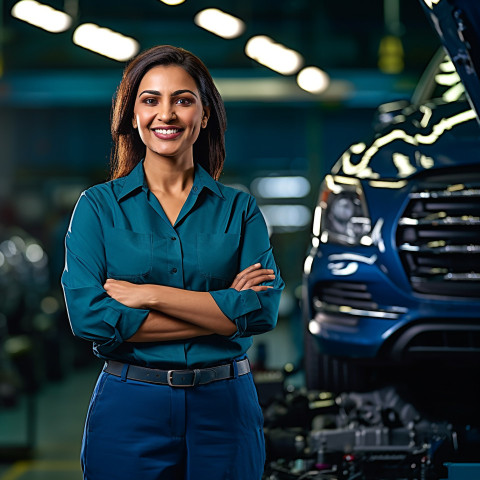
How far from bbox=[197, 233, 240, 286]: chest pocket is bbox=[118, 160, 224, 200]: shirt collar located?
0.37 ft

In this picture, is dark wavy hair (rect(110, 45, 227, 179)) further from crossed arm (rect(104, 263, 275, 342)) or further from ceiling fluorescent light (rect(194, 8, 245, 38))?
ceiling fluorescent light (rect(194, 8, 245, 38))

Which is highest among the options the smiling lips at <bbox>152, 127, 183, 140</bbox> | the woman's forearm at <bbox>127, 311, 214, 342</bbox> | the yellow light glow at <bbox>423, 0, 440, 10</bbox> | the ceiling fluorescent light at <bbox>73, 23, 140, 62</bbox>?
the ceiling fluorescent light at <bbox>73, 23, 140, 62</bbox>

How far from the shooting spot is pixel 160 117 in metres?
1.87

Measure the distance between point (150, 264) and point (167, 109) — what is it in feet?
1.17

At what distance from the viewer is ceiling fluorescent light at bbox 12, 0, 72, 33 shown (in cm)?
673

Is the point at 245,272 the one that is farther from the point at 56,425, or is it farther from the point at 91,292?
the point at 56,425

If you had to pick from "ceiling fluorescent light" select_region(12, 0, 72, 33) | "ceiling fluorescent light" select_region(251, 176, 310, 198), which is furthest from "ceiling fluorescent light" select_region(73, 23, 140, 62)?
"ceiling fluorescent light" select_region(251, 176, 310, 198)

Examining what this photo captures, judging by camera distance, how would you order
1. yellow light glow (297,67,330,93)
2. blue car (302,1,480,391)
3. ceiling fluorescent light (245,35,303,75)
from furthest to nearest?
yellow light glow (297,67,330,93) → ceiling fluorescent light (245,35,303,75) → blue car (302,1,480,391)

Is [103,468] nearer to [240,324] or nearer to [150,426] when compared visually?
[150,426]

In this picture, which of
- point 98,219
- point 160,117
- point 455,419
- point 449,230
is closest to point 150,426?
point 98,219

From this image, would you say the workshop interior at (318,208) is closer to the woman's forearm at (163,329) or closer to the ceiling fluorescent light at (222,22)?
the ceiling fluorescent light at (222,22)

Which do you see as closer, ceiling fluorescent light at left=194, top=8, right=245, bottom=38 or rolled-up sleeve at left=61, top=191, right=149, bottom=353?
Result: rolled-up sleeve at left=61, top=191, right=149, bottom=353

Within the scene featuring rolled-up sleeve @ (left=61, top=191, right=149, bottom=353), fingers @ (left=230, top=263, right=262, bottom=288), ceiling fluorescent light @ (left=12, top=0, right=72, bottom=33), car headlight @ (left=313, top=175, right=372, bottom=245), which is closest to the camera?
rolled-up sleeve @ (left=61, top=191, right=149, bottom=353)

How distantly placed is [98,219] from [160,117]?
0.28 m
